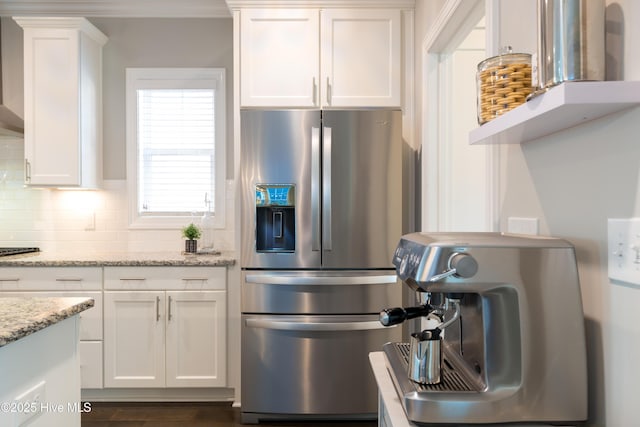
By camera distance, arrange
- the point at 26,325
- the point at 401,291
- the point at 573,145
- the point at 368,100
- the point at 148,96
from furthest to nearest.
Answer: the point at 148,96
the point at 368,100
the point at 401,291
the point at 26,325
the point at 573,145

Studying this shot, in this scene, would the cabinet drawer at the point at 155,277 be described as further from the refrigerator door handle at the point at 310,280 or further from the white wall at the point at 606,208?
the white wall at the point at 606,208

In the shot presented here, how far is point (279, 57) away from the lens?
2.73 meters

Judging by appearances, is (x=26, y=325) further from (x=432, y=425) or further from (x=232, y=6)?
(x=232, y=6)

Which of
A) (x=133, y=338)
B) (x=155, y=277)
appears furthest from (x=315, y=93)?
(x=133, y=338)

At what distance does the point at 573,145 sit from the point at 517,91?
0.17 m

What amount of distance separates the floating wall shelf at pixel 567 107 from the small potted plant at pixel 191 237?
2396 millimetres

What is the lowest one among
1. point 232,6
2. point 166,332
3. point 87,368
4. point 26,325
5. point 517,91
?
point 87,368

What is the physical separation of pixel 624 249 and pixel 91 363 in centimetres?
292

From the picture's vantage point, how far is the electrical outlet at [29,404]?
1070mm

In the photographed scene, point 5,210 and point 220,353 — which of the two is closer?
point 220,353

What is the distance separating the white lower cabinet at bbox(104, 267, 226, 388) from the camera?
9.09 feet

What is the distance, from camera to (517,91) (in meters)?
1.02

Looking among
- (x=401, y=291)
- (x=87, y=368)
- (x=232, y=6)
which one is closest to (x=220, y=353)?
(x=87, y=368)

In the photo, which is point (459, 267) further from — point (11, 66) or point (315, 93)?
point (11, 66)
